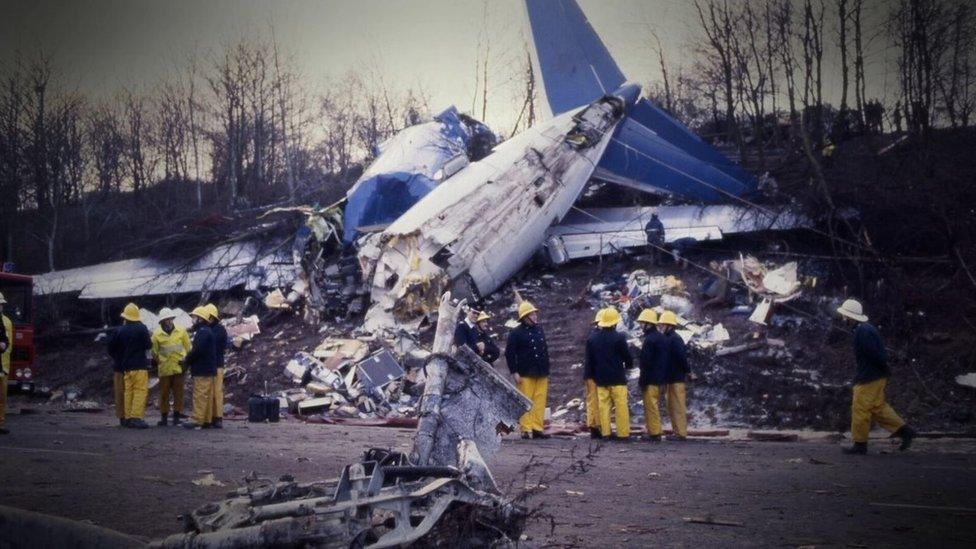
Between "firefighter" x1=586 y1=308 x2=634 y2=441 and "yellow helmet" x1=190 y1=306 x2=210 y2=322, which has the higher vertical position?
"yellow helmet" x1=190 y1=306 x2=210 y2=322

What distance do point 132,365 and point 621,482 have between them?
23.4ft

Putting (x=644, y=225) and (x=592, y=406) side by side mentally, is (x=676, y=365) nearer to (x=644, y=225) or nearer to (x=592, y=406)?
(x=592, y=406)

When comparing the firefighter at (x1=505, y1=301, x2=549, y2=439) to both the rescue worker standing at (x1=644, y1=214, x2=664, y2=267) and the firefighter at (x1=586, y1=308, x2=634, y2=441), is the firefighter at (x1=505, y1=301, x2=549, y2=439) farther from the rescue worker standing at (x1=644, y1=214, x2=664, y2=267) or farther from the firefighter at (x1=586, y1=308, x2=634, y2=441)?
the rescue worker standing at (x1=644, y1=214, x2=664, y2=267)

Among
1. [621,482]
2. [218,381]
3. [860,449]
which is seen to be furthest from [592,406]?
[218,381]

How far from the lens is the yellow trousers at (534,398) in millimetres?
10203

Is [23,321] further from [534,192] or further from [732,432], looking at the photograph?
[732,432]

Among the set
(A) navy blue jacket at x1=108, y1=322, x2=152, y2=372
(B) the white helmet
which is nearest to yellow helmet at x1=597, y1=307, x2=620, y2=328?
(B) the white helmet

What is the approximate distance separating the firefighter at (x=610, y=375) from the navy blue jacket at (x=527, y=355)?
1.93 feet

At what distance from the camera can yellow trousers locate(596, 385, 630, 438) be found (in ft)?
32.9

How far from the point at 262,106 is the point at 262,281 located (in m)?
14.3

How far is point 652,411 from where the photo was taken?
10.2 metres

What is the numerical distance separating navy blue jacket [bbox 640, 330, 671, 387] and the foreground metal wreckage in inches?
246

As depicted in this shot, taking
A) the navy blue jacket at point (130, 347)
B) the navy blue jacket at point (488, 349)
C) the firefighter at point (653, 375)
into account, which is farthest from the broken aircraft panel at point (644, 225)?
the navy blue jacket at point (130, 347)

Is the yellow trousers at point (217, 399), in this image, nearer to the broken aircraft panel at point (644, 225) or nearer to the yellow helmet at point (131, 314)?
the yellow helmet at point (131, 314)
